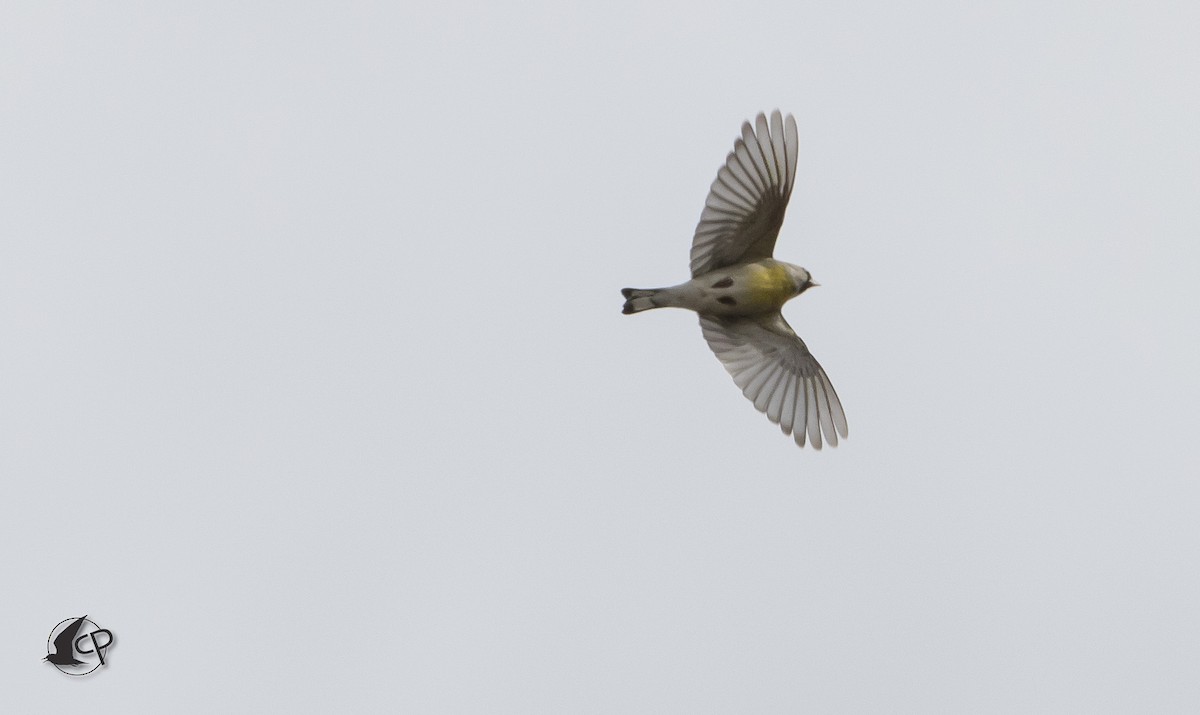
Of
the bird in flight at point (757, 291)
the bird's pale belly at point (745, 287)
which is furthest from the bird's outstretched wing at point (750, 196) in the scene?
the bird's pale belly at point (745, 287)

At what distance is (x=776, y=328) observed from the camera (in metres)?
11.0

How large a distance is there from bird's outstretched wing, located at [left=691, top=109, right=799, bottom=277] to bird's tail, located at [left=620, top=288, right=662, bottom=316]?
1.50 feet

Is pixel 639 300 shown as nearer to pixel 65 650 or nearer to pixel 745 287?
pixel 745 287

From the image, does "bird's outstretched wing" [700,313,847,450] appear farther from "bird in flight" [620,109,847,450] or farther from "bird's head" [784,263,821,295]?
"bird's head" [784,263,821,295]

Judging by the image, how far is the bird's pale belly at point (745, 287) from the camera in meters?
10.5

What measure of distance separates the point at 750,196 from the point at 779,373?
1578 millimetres

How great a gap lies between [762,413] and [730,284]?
1116mm

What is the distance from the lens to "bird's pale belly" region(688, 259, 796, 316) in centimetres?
1053

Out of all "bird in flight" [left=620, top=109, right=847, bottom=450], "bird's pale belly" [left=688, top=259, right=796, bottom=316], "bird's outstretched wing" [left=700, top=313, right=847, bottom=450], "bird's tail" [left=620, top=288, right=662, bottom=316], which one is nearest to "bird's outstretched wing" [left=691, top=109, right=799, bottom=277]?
"bird in flight" [left=620, top=109, right=847, bottom=450]

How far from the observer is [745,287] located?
34.6 ft

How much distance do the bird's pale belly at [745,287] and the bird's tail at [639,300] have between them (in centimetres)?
31

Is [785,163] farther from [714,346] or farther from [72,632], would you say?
[72,632]

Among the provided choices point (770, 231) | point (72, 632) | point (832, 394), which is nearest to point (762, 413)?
point (832, 394)

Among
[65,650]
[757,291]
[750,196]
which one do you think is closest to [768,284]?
[757,291]
